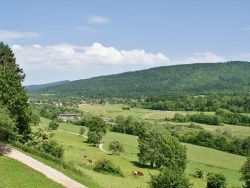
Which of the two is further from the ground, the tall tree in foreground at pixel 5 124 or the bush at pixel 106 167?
the tall tree in foreground at pixel 5 124

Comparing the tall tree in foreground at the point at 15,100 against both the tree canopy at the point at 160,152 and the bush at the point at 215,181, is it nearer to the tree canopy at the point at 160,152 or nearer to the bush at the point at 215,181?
the tree canopy at the point at 160,152

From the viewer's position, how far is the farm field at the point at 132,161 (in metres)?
67.0

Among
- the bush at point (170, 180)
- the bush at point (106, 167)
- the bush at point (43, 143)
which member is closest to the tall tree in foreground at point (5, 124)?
the bush at point (43, 143)

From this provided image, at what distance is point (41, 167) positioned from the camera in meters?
53.0

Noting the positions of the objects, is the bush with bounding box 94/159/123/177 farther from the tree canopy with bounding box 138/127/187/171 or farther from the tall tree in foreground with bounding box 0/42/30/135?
the tree canopy with bounding box 138/127/187/171

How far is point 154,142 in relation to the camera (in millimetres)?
92812

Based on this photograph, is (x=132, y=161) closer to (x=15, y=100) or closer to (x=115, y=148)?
(x=115, y=148)

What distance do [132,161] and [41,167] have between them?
145 feet

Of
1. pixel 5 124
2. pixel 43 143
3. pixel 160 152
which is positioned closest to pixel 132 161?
pixel 160 152

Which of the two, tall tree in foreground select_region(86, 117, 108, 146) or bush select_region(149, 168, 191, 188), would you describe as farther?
tall tree in foreground select_region(86, 117, 108, 146)

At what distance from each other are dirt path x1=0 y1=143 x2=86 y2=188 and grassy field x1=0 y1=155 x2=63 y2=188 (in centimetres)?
130

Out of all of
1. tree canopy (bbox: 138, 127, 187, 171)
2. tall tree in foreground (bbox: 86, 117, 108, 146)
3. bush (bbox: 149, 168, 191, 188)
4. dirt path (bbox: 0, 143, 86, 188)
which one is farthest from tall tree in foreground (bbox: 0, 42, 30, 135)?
tall tree in foreground (bbox: 86, 117, 108, 146)

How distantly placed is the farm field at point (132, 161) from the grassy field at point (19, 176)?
11.8 m

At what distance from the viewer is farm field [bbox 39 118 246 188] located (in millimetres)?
67000
